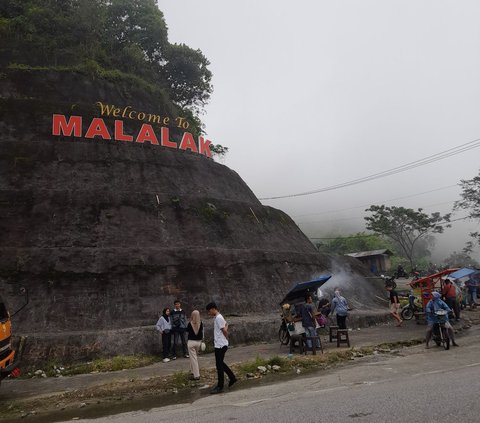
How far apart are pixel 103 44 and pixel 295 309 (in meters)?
30.4

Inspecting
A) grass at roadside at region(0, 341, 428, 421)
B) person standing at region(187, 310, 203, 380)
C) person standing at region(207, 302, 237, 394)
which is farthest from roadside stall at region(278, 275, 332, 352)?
person standing at region(207, 302, 237, 394)

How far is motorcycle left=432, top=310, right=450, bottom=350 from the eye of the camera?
11.8 meters

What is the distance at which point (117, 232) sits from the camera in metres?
16.8

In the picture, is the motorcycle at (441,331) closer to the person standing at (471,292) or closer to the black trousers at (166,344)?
the black trousers at (166,344)

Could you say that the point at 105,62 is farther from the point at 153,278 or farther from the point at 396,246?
the point at 396,246

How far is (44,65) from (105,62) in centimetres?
520

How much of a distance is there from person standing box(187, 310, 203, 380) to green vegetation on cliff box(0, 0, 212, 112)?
23.0m

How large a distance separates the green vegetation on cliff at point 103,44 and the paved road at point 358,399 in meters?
25.4

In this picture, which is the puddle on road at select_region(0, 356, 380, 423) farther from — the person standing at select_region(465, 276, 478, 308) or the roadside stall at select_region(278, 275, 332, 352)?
the person standing at select_region(465, 276, 478, 308)

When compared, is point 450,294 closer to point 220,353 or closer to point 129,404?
point 220,353

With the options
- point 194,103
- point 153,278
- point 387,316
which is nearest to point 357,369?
point 153,278

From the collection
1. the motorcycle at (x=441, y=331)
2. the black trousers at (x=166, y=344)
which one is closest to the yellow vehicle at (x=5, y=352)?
the black trousers at (x=166, y=344)

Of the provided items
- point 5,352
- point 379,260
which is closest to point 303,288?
point 5,352

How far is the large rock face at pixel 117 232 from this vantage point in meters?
14.4
